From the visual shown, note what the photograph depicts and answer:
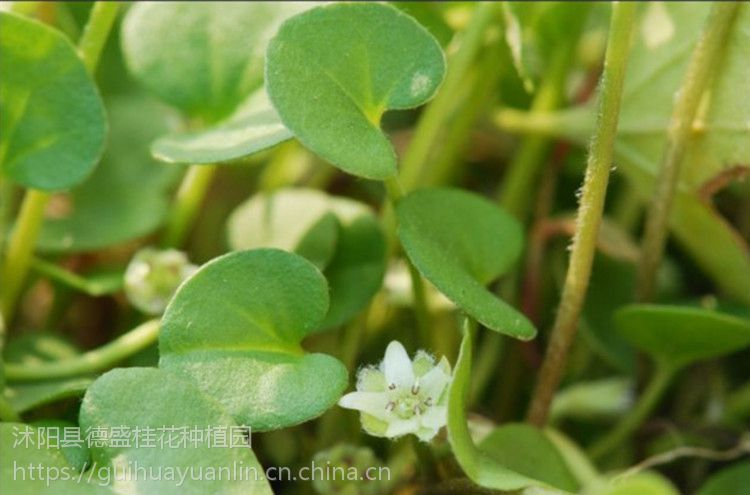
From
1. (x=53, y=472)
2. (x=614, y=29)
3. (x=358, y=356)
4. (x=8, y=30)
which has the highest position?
(x=614, y=29)

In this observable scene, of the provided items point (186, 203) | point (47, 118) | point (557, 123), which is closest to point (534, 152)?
point (557, 123)

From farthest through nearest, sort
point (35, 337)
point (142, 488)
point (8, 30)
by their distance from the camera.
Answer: point (35, 337) < point (8, 30) < point (142, 488)

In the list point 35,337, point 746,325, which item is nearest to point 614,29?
point 746,325

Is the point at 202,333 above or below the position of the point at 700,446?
above

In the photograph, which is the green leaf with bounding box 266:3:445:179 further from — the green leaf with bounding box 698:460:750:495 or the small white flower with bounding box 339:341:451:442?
the green leaf with bounding box 698:460:750:495

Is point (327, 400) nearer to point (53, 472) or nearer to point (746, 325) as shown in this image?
point (53, 472)
